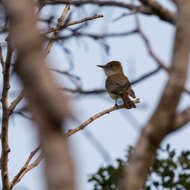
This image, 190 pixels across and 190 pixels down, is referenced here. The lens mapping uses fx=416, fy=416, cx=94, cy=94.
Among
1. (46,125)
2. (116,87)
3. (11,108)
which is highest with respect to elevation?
(116,87)

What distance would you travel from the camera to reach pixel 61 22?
3.71m

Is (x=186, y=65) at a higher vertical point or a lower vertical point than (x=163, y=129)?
higher

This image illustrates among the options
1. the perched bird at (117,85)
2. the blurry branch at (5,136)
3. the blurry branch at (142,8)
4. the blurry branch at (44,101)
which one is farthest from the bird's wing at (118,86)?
the blurry branch at (44,101)

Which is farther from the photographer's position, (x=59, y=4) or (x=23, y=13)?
(x=59, y=4)

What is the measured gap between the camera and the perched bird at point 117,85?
6.50 m

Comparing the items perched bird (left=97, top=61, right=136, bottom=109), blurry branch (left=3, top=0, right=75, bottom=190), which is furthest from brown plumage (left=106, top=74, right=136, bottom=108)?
blurry branch (left=3, top=0, right=75, bottom=190)

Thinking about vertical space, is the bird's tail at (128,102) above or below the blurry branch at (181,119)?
above

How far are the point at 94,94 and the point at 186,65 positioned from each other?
6.78 ft

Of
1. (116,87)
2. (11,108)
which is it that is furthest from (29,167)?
(116,87)

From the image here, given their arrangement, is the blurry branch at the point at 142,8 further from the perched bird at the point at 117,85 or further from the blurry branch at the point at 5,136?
the perched bird at the point at 117,85

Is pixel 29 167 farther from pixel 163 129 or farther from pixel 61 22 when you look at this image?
pixel 163 129

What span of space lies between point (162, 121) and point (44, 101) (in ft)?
1.87

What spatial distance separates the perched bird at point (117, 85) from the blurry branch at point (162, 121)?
3685mm

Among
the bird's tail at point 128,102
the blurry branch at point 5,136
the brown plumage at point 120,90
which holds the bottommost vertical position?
the blurry branch at point 5,136
